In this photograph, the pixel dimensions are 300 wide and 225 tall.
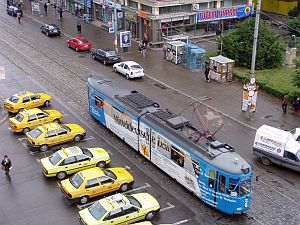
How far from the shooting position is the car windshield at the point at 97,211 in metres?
20.1

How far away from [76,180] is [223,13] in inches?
1408

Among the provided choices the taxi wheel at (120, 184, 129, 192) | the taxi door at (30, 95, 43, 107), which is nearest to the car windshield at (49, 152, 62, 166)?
the taxi wheel at (120, 184, 129, 192)

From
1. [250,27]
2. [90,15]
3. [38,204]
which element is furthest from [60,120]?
[90,15]

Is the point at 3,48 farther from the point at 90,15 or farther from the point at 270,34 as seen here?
the point at 270,34

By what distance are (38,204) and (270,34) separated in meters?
27.8

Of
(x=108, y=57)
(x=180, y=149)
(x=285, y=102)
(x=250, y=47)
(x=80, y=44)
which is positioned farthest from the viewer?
(x=80, y=44)

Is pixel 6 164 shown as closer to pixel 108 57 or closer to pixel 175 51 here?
pixel 108 57

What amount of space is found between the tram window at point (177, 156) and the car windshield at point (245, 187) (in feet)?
11.2

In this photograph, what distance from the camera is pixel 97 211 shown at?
66.7ft

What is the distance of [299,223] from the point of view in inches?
823

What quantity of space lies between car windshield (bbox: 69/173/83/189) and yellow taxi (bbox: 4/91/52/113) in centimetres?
1160

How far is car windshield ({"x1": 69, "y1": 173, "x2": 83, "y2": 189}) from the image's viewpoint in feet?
73.6

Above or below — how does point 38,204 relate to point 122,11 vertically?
below

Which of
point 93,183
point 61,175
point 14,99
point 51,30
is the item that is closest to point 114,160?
point 61,175
